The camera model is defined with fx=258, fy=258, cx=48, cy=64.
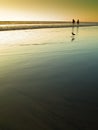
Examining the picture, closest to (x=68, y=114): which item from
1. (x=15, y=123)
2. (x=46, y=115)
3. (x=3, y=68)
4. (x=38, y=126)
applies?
(x=46, y=115)

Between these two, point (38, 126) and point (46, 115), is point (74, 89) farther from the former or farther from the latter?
point (38, 126)

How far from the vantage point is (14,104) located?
747 cm

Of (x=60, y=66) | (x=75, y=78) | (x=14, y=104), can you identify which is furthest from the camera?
(x=60, y=66)

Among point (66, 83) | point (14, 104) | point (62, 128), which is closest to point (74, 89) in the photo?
point (66, 83)

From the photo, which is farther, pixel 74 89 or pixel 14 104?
pixel 74 89

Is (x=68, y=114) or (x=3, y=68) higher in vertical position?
(x=3, y=68)

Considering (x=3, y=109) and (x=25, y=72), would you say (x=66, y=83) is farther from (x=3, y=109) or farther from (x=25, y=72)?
(x=3, y=109)

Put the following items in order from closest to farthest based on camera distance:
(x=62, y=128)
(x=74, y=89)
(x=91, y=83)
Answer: (x=62, y=128) < (x=74, y=89) < (x=91, y=83)

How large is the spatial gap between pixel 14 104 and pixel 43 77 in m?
Answer: 3.34

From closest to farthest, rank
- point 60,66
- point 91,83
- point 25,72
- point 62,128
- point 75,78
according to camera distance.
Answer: point 62,128 → point 91,83 → point 75,78 → point 25,72 → point 60,66

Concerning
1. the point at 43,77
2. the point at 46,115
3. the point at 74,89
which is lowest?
the point at 46,115

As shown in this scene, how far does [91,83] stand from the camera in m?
9.68

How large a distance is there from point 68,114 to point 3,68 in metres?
5.99

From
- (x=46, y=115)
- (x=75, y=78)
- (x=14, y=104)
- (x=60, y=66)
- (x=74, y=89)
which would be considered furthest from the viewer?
(x=60, y=66)
